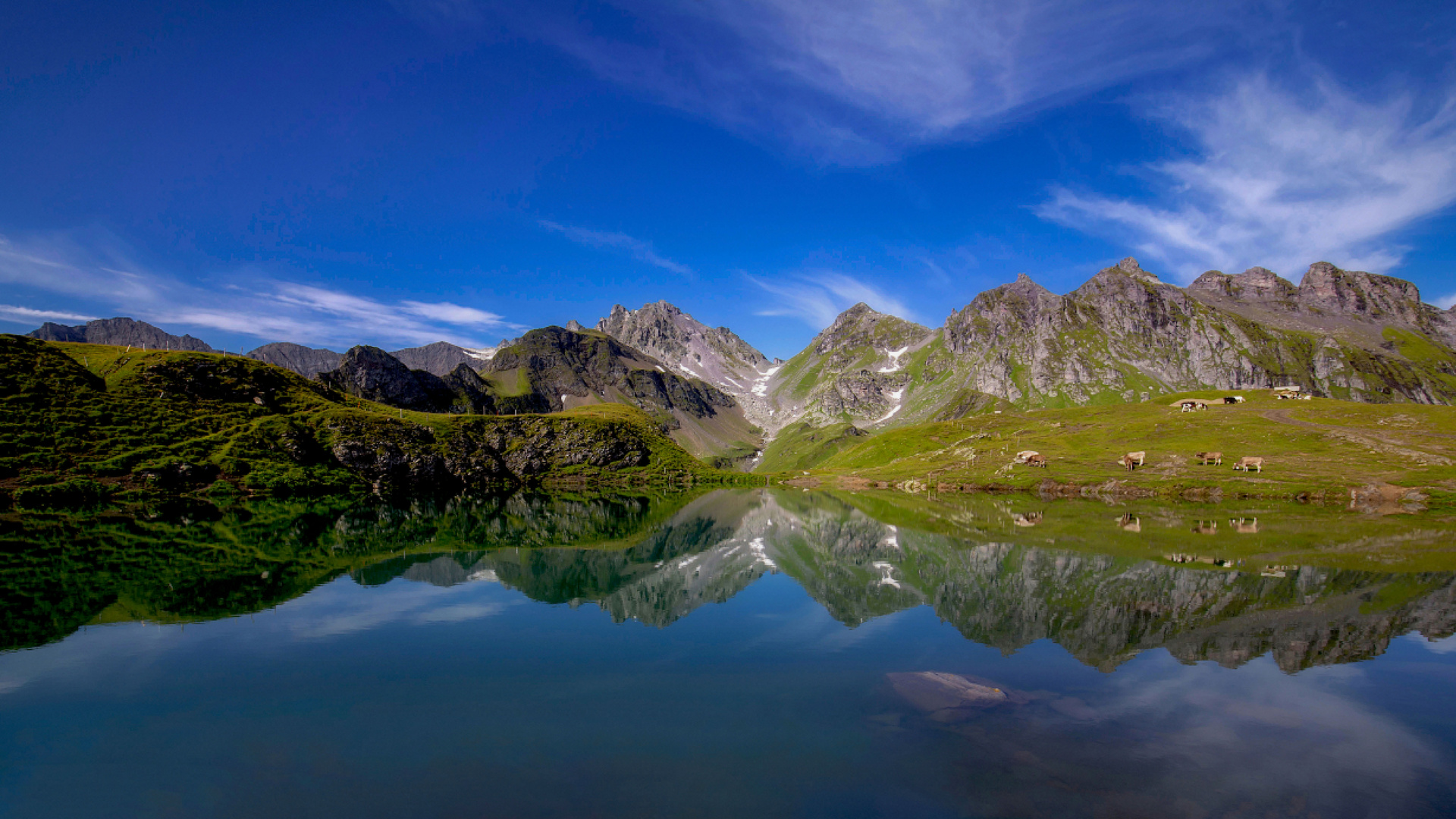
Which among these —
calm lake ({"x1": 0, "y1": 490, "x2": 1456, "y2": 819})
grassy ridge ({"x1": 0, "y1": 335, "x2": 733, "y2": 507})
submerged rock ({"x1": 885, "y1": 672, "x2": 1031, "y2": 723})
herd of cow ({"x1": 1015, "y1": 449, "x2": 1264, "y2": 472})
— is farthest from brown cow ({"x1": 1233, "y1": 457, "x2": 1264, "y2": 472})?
grassy ridge ({"x1": 0, "y1": 335, "x2": 733, "y2": 507})

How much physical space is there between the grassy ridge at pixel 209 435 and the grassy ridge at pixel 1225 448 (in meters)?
117

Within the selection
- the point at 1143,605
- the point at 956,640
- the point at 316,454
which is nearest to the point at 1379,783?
the point at 956,640

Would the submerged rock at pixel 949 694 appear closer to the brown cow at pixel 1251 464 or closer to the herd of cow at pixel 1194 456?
the herd of cow at pixel 1194 456

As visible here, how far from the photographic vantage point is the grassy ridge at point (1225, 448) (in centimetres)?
10100

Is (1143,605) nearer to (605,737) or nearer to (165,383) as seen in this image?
(605,737)

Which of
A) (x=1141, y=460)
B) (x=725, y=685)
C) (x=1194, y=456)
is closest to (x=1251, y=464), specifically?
(x=1194, y=456)

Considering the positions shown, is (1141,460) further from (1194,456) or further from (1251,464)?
(1251,464)

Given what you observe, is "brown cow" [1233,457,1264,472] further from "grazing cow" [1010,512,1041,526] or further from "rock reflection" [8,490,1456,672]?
"grazing cow" [1010,512,1041,526]

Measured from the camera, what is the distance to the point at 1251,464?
110 metres

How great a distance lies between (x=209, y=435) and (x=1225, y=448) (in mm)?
211427

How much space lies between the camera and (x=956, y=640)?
28.4 meters

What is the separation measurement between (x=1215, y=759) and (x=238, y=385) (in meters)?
175

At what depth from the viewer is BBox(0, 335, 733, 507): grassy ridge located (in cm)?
8844

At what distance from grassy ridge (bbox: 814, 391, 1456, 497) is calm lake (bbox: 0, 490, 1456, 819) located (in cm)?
6927
